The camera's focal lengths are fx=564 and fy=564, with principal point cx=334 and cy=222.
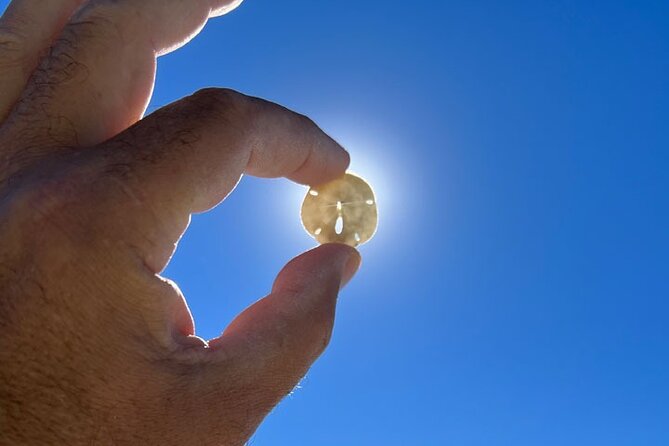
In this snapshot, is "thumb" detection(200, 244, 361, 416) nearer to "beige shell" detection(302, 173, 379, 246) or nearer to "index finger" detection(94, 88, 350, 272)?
"index finger" detection(94, 88, 350, 272)

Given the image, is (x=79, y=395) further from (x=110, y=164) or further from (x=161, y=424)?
(x=110, y=164)

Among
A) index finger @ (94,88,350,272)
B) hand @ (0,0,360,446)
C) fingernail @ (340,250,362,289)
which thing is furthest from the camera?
fingernail @ (340,250,362,289)

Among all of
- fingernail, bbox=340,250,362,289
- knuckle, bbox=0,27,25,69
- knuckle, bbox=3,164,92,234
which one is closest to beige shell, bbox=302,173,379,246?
fingernail, bbox=340,250,362,289

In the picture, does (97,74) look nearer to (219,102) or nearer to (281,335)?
(219,102)

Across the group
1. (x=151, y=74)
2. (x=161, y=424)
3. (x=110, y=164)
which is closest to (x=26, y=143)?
(x=110, y=164)

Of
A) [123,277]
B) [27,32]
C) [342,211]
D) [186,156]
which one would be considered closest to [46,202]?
[123,277]
